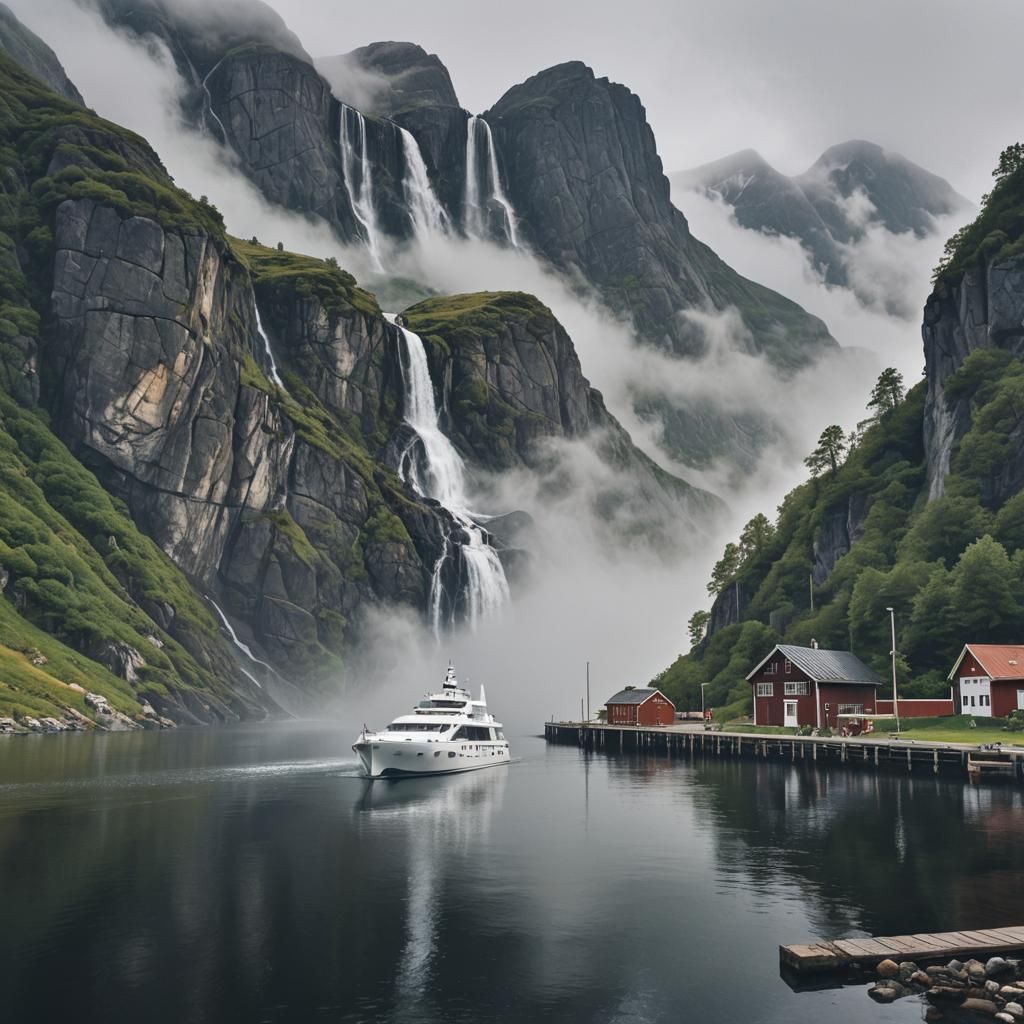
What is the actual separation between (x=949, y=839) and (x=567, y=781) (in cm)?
4457

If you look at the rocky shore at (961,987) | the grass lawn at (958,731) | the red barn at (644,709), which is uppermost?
the red barn at (644,709)

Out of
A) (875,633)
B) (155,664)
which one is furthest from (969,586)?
(155,664)

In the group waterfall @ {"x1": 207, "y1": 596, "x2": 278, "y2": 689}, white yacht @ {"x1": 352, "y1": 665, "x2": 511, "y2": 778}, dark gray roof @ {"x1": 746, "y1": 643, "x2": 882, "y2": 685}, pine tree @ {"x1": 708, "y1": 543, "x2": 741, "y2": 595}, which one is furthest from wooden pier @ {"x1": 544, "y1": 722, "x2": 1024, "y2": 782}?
waterfall @ {"x1": 207, "y1": 596, "x2": 278, "y2": 689}

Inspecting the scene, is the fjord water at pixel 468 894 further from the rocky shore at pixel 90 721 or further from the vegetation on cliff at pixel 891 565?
the rocky shore at pixel 90 721

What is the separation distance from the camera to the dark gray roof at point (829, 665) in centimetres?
10975

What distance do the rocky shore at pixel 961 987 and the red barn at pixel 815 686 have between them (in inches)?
3253

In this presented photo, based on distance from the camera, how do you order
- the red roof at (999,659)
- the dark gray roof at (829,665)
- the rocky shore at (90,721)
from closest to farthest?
1. the red roof at (999,659)
2. the dark gray roof at (829,665)
3. the rocky shore at (90,721)

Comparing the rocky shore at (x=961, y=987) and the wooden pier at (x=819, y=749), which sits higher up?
the wooden pier at (x=819, y=749)

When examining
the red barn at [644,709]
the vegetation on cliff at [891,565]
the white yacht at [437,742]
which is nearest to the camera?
the white yacht at [437,742]

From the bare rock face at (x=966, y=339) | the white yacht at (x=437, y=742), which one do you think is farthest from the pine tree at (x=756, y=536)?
the white yacht at (x=437, y=742)

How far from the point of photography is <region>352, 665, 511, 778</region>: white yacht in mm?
85688

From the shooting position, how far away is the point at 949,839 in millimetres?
50969

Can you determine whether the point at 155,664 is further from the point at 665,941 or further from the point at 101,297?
the point at 665,941

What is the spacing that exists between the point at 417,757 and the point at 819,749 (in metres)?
37.7
